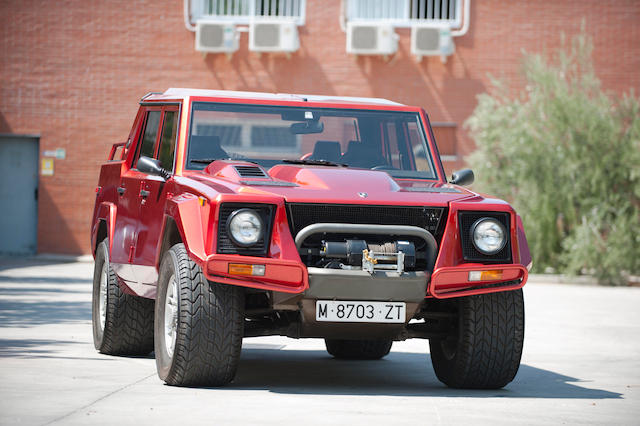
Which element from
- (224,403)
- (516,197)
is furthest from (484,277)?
(516,197)

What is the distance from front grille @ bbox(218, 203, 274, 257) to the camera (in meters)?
7.14

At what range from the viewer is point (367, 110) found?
8.97m

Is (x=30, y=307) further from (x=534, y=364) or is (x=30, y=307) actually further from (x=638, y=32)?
(x=638, y=32)

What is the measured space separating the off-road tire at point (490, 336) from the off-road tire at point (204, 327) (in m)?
1.55

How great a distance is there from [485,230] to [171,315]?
214 cm

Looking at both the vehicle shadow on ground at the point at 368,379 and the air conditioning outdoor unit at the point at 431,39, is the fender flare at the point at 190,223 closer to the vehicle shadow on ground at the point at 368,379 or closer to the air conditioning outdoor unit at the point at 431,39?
the vehicle shadow on ground at the point at 368,379

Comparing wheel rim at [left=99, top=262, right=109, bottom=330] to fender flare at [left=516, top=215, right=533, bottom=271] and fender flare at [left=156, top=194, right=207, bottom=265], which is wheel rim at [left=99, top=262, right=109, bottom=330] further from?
fender flare at [left=516, top=215, right=533, bottom=271]

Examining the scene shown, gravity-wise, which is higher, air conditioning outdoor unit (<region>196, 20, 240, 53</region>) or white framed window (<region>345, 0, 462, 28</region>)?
white framed window (<region>345, 0, 462, 28</region>)

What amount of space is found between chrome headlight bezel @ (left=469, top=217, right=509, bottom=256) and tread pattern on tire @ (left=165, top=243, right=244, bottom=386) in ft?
5.08

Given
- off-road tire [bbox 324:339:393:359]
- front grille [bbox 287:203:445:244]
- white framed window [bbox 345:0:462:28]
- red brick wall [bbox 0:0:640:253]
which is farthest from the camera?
white framed window [bbox 345:0:462:28]

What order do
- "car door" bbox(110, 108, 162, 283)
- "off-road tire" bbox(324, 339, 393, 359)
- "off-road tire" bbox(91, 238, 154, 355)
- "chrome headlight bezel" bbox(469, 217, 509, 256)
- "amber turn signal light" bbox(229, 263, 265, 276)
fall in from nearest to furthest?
1. "amber turn signal light" bbox(229, 263, 265, 276)
2. "chrome headlight bezel" bbox(469, 217, 509, 256)
3. "car door" bbox(110, 108, 162, 283)
4. "off-road tire" bbox(91, 238, 154, 355)
5. "off-road tire" bbox(324, 339, 393, 359)

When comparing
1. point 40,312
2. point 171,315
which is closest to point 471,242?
point 171,315

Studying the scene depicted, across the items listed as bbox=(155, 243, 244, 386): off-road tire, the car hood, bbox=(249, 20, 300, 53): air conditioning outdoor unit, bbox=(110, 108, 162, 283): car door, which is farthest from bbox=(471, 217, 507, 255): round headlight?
bbox=(249, 20, 300, 53): air conditioning outdoor unit

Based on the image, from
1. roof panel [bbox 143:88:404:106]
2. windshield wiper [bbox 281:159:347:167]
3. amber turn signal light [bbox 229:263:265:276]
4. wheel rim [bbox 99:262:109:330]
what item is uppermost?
roof panel [bbox 143:88:404:106]
